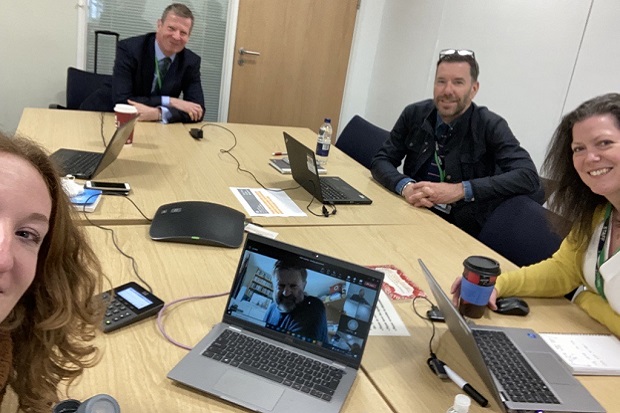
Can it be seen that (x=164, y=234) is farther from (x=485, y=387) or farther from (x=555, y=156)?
(x=555, y=156)

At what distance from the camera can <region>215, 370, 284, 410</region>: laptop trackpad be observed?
39.9 inches

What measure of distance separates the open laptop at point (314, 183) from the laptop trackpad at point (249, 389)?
3.46 feet

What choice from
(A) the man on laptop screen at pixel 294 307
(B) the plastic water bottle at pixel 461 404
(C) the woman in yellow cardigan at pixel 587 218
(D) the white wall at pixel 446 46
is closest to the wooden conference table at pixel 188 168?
(C) the woman in yellow cardigan at pixel 587 218

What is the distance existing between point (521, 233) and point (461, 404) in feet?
3.69

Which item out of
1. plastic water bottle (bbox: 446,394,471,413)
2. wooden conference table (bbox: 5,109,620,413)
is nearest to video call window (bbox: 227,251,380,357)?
wooden conference table (bbox: 5,109,620,413)

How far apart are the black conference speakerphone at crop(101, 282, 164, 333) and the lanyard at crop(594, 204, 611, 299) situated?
1.19m

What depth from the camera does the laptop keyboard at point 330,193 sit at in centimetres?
220

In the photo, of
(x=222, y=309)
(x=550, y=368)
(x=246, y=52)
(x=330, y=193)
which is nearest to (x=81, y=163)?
(x=330, y=193)

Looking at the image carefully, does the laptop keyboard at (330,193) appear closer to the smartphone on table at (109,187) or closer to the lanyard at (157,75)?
the smartphone on table at (109,187)

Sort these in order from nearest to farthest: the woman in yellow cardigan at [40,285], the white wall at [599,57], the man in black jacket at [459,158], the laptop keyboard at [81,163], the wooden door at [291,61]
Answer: the woman in yellow cardigan at [40,285] → the laptop keyboard at [81,163] → the man in black jacket at [459,158] → the white wall at [599,57] → the wooden door at [291,61]

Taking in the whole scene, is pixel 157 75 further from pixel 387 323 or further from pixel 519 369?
pixel 519 369

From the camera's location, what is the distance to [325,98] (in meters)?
4.87

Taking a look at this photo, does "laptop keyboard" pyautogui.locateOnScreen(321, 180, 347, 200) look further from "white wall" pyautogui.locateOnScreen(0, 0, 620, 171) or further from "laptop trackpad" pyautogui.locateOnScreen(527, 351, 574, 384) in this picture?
"white wall" pyautogui.locateOnScreen(0, 0, 620, 171)

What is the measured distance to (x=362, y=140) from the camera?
10.5 ft
